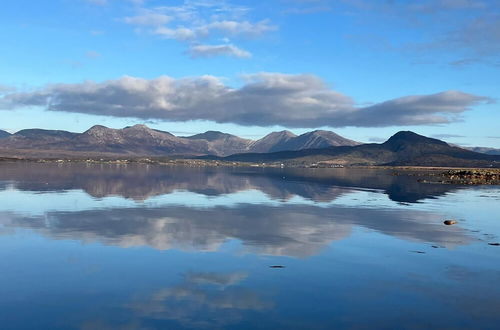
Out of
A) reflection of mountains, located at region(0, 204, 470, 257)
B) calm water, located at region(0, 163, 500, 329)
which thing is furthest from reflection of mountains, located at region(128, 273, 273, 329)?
reflection of mountains, located at region(0, 204, 470, 257)

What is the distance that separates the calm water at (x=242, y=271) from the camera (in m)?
20.9

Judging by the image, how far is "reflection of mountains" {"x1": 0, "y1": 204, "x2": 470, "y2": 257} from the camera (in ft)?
124

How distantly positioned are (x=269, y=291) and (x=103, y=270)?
1122 cm

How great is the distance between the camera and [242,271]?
2866 cm

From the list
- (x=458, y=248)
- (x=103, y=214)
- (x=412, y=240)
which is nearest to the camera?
(x=458, y=248)

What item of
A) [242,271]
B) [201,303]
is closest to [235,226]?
[242,271]

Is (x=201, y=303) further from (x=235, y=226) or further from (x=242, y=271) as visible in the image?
(x=235, y=226)

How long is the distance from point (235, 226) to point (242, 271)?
1869 centimetres

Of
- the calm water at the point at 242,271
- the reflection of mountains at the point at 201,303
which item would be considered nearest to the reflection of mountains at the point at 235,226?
the calm water at the point at 242,271

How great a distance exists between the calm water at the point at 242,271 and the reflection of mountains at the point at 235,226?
0.17 m

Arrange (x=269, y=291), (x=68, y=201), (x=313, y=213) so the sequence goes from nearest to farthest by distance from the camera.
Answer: (x=269, y=291) → (x=313, y=213) → (x=68, y=201)

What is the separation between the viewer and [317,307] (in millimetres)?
22312

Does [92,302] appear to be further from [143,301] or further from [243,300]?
[243,300]

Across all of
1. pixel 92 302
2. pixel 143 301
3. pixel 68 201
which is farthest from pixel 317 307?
pixel 68 201
